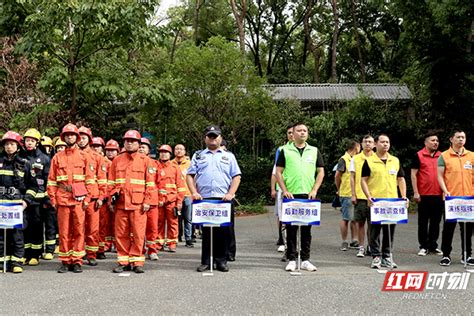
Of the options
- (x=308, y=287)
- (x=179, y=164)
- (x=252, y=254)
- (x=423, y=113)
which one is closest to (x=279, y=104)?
(x=423, y=113)

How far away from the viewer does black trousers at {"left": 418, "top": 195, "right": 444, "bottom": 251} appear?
29.1ft

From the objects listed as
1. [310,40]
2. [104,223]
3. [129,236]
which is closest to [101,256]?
[104,223]

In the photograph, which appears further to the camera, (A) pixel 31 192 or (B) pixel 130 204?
(A) pixel 31 192

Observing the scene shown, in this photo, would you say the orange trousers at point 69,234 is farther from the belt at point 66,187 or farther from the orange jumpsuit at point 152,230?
the orange jumpsuit at point 152,230

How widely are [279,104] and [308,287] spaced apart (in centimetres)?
1503

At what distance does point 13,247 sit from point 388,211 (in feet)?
18.0

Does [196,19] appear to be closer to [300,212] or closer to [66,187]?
[66,187]

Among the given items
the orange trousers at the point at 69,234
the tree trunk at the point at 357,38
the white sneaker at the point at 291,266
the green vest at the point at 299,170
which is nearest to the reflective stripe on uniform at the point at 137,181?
the orange trousers at the point at 69,234

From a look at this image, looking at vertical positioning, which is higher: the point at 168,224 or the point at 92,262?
the point at 168,224

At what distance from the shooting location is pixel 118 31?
35.3ft

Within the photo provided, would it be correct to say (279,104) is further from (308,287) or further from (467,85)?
(308,287)

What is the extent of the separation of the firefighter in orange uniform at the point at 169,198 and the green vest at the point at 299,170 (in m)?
2.78

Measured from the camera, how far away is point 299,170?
25.0ft

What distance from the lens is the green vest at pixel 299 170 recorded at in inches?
301
